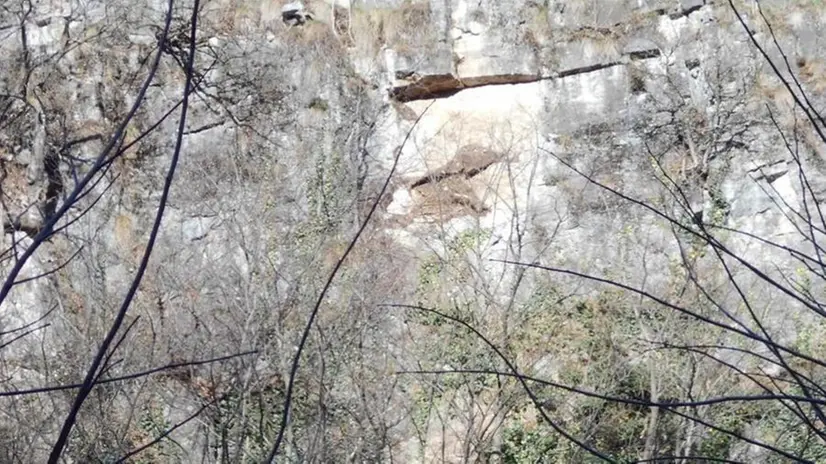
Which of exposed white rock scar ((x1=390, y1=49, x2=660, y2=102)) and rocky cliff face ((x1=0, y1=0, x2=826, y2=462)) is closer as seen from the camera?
rocky cliff face ((x1=0, y1=0, x2=826, y2=462))

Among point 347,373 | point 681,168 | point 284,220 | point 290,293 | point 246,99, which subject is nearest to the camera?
point 347,373

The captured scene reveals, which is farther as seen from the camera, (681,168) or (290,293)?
(681,168)

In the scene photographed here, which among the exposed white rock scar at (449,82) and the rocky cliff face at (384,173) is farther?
the exposed white rock scar at (449,82)

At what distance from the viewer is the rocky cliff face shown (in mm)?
8484

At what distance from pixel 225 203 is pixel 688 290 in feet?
15.7

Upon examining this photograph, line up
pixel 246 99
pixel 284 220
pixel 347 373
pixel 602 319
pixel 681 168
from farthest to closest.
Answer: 1. pixel 246 99
2. pixel 681 168
3. pixel 284 220
4. pixel 602 319
5. pixel 347 373

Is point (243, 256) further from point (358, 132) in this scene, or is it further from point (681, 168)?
point (681, 168)

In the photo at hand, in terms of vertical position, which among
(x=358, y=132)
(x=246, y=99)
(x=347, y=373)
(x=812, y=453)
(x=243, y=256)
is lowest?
(x=812, y=453)

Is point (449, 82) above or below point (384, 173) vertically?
above

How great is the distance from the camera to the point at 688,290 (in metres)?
8.85

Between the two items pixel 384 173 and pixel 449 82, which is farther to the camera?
pixel 449 82

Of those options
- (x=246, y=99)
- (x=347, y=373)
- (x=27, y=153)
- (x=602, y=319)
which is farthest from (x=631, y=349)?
(x=27, y=153)

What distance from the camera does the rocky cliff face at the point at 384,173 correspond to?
27.8 feet

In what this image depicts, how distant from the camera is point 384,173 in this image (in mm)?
11078
